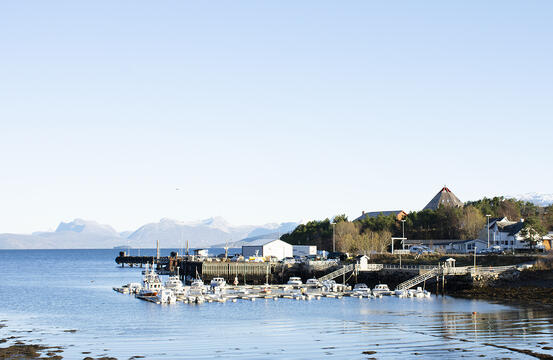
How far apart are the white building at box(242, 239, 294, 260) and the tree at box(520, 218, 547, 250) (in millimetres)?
45331

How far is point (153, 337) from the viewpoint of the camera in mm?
51469

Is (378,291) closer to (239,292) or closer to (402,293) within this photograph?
(402,293)

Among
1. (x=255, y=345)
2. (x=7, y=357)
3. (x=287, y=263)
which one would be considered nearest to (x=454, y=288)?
(x=287, y=263)

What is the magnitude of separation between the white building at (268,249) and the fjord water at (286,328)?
Result: 51267 millimetres

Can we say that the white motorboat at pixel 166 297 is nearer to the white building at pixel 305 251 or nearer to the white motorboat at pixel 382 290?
the white motorboat at pixel 382 290

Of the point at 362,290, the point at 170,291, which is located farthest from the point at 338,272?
the point at 170,291

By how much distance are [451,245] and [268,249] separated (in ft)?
116

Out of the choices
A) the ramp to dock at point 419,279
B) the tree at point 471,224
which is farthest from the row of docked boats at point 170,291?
the tree at point 471,224

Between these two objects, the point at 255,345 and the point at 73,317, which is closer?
the point at 255,345

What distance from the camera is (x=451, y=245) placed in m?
132

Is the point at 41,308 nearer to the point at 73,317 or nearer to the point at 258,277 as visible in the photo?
the point at 73,317

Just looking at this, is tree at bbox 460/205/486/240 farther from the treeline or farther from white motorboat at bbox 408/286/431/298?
white motorboat at bbox 408/286/431/298

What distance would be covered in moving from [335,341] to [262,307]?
25282 millimetres

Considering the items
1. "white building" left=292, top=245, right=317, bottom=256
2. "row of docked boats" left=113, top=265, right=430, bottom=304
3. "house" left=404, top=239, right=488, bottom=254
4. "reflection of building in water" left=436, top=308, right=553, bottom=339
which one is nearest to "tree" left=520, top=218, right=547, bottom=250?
"house" left=404, top=239, right=488, bottom=254
